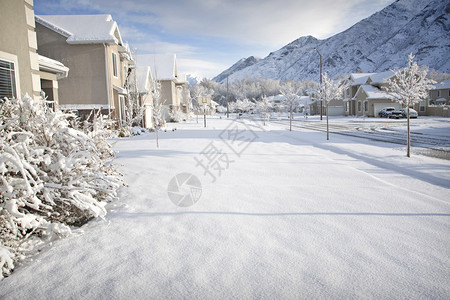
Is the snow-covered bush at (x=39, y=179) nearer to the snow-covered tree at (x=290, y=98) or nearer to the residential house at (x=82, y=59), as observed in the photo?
the residential house at (x=82, y=59)

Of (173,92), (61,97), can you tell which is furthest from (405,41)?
(61,97)

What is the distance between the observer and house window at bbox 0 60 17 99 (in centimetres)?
599

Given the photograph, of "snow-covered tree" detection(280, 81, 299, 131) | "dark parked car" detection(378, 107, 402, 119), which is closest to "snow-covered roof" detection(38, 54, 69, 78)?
"snow-covered tree" detection(280, 81, 299, 131)

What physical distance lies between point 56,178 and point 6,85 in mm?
4101

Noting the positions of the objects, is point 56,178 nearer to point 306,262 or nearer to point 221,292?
point 221,292

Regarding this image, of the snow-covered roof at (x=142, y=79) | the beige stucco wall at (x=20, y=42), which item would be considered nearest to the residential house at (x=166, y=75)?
the snow-covered roof at (x=142, y=79)

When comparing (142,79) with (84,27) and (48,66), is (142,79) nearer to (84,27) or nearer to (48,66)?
(84,27)

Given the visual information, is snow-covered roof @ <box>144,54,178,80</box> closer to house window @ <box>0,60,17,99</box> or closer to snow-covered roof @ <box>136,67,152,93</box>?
snow-covered roof @ <box>136,67,152,93</box>

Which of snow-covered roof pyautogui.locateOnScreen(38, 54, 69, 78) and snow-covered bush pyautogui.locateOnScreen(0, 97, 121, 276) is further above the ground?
snow-covered roof pyautogui.locateOnScreen(38, 54, 69, 78)

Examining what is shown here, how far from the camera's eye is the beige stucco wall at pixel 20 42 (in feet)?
19.7

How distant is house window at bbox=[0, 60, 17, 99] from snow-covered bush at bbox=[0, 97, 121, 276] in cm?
256

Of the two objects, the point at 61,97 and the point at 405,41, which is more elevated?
the point at 405,41

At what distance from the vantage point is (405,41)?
159 m

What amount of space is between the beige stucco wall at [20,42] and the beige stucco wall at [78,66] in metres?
10.7
